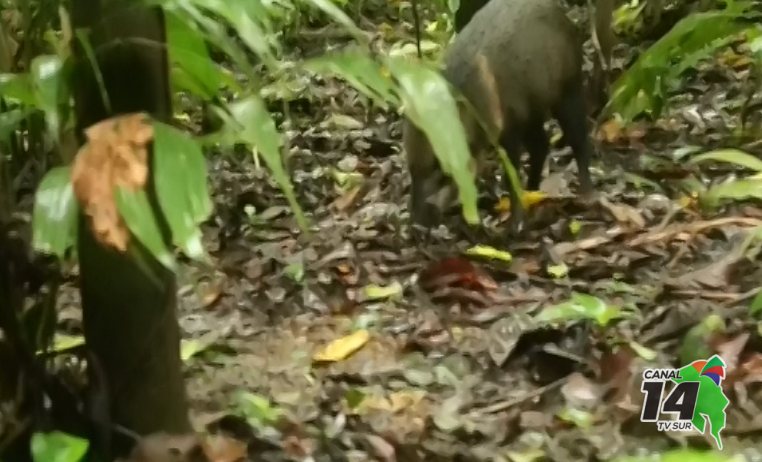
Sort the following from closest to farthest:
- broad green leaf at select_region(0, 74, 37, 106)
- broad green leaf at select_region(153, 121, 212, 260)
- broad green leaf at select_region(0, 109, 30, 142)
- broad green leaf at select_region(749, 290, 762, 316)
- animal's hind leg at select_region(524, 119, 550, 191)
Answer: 1. broad green leaf at select_region(153, 121, 212, 260)
2. broad green leaf at select_region(0, 74, 37, 106)
3. broad green leaf at select_region(0, 109, 30, 142)
4. broad green leaf at select_region(749, 290, 762, 316)
5. animal's hind leg at select_region(524, 119, 550, 191)

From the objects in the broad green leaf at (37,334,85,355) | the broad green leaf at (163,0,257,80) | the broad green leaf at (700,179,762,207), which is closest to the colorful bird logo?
the broad green leaf at (163,0,257,80)

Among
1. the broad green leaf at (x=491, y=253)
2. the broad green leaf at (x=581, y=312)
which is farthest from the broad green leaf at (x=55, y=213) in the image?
the broad green leaf at (x=491, y=253)

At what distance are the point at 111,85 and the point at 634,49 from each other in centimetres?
415

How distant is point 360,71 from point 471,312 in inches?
58.4

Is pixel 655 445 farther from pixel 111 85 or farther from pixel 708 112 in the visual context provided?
pixel 708 112

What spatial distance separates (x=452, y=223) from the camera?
3.40 m

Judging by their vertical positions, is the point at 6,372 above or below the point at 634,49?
above

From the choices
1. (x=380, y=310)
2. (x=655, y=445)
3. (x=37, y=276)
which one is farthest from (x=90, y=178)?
(x=380, y=310)

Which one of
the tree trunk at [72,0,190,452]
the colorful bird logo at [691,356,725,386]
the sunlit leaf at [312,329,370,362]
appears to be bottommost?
the sunlit leaf at [312,329,370,362]

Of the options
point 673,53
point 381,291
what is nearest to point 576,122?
point 673,53

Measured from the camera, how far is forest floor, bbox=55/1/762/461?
6.22 feet

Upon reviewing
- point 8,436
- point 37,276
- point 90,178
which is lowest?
point 8,436

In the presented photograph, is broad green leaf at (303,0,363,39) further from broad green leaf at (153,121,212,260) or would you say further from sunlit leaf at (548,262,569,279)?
sunlit leaf at (548,262,569,279)

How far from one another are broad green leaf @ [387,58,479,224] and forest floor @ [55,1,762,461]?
0.70m
